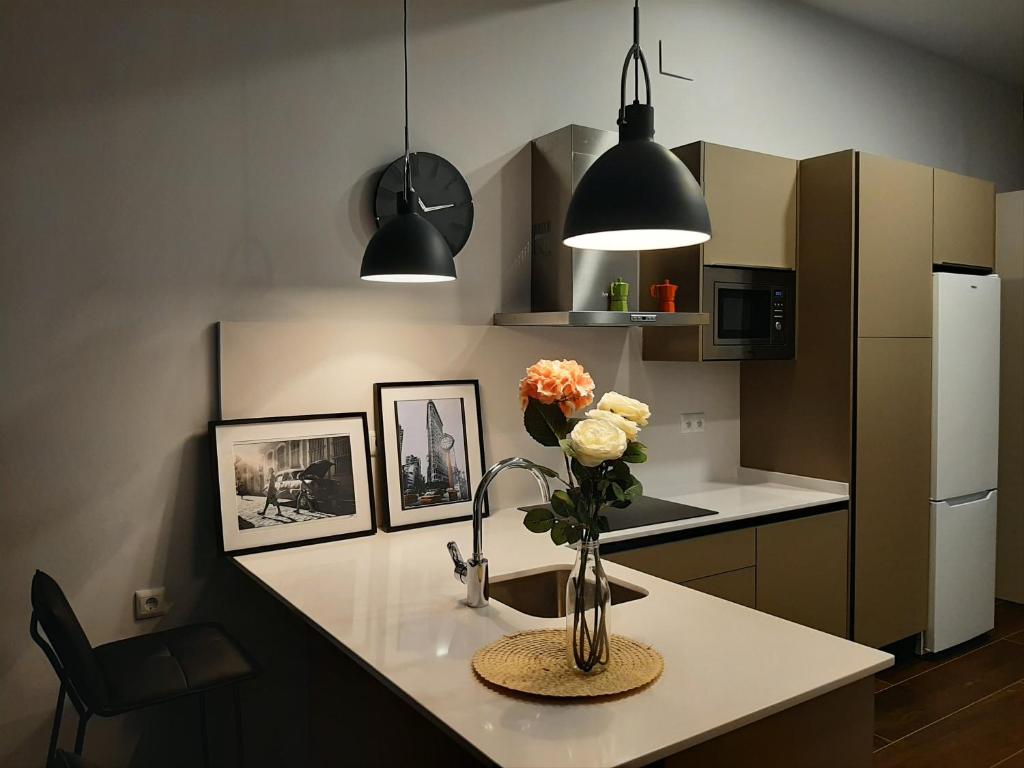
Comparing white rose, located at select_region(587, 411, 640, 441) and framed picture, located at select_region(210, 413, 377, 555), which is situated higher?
white rose, located at select_region(587, 411, 640, 441)

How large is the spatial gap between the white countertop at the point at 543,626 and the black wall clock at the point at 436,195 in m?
1.18

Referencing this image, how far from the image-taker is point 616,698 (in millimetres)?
1437

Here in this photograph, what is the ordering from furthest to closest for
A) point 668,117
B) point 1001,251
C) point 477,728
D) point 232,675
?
point 1001,251
point 668,117
point 232,675
point 477,728

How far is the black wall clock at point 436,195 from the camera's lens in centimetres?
285

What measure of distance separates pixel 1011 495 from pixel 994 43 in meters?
2.55

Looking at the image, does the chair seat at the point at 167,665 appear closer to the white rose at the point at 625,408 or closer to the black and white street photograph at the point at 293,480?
the black and white street photograph at the point at 293,480

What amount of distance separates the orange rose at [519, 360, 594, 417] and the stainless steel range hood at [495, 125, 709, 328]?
140 cm

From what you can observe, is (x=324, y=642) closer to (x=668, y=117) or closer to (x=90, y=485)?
(x=90, y=485)

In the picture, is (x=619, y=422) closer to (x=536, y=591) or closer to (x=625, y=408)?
(x=625, y=408)

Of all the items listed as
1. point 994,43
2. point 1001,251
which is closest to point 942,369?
point 1001,251

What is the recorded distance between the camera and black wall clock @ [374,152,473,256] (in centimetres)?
285

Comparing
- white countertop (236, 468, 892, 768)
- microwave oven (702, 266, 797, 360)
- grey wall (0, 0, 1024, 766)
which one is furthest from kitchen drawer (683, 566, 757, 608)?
grey wall (0, 0, 1024, 766)

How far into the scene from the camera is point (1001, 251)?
4.55 meters

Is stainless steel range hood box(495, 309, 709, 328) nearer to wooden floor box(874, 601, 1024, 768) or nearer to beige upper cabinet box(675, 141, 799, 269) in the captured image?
beige upper cabinet box(675, 141, 799, 269)
